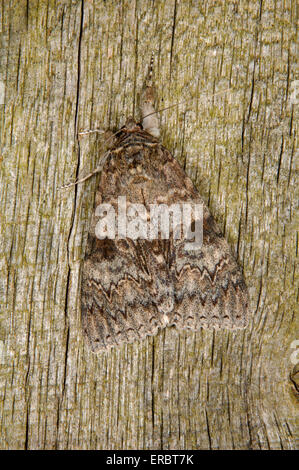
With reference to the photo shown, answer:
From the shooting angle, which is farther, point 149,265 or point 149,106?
point 149,265

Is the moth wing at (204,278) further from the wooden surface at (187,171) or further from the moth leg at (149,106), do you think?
the moth leg at (149,106)

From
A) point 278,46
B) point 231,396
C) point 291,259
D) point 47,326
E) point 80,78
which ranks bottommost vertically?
point 231,396

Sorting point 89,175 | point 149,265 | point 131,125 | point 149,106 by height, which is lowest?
point 149,265

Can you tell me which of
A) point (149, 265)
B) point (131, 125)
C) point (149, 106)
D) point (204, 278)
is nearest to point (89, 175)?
point (131, 125)

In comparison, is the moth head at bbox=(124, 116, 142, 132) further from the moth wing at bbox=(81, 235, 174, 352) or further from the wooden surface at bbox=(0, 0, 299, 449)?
the moth wing at bbox=(81, 235, 174, 352)

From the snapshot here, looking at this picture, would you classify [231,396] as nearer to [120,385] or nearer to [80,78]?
[120,385]

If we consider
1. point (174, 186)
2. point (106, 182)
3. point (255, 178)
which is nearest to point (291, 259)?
point (255, 178)

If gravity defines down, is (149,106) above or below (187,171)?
above

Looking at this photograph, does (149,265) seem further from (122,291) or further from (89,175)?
(89,175)
